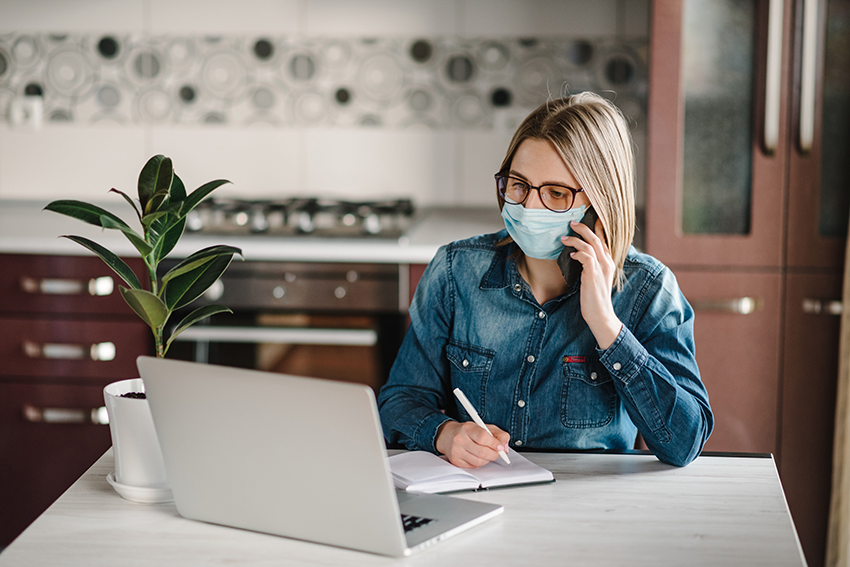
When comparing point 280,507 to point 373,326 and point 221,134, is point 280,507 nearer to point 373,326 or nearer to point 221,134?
point 373,326

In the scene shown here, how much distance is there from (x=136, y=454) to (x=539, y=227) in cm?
64

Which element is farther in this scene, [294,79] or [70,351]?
[294,79]

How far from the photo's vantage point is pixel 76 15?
2.85 m

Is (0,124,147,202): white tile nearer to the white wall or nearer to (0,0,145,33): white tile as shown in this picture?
the white wall

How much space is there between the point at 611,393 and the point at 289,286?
1.19 metres

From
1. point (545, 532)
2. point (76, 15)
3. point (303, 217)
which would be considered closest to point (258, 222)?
point (303, 217)

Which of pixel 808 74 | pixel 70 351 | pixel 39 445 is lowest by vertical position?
pixel 39 445

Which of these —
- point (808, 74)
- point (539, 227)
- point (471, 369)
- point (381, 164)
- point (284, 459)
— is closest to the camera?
point (284, 459)

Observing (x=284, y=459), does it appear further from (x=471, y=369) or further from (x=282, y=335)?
(x=282, y=335)

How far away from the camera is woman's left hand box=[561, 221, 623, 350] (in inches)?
46.6

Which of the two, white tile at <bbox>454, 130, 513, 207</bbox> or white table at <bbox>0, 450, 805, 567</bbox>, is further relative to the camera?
white tile at <bbox>454, 130, 513, 207</bbox>

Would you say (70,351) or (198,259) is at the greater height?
(198,259)

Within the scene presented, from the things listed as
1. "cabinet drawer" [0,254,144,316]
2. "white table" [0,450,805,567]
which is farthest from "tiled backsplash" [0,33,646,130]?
"white table" [0,450,805,567]

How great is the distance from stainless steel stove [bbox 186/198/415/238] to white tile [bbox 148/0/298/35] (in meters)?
0.61
